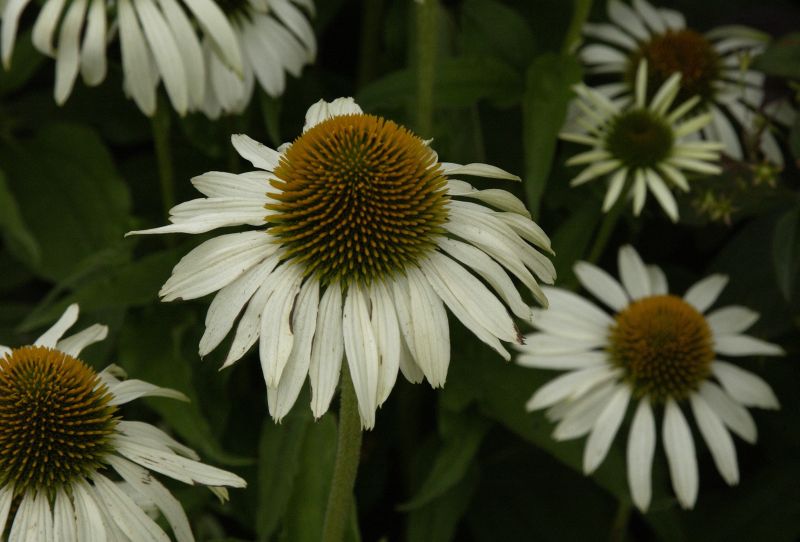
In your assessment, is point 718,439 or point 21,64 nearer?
point 718,439

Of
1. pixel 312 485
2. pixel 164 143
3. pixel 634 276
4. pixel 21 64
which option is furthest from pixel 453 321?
pixel 21 64

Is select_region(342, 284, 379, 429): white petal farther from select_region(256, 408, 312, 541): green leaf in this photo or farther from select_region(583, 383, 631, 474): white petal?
select_region(583, 383, 631, 474): white petal

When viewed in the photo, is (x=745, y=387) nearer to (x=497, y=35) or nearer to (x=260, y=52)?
(x=497, y=35)

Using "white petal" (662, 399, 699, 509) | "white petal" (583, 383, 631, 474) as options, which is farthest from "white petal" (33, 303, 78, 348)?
"white petal" (662, 399, 699, 509)

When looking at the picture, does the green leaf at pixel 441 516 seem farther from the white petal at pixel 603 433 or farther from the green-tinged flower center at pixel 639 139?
the green-tinged flower center at pixel 639 139

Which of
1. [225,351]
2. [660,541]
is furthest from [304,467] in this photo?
[660,541]

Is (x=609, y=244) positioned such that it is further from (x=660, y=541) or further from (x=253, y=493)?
(x=253, y=493)

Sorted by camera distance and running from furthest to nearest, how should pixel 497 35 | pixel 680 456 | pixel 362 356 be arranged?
pixel 497 35
pixel 680 456
pixel 362 356

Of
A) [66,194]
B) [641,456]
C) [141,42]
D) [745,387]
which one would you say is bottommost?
[641,456]
